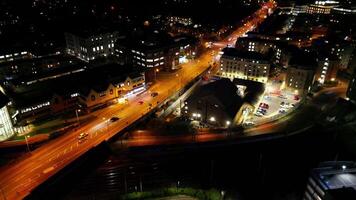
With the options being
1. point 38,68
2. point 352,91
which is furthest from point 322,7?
point 38,68

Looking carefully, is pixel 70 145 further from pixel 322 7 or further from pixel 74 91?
pixel 322 7

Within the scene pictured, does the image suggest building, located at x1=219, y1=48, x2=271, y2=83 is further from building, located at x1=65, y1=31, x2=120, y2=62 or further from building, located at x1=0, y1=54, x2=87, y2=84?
building, located at x1=0, y1=54, x2=87, y2=84

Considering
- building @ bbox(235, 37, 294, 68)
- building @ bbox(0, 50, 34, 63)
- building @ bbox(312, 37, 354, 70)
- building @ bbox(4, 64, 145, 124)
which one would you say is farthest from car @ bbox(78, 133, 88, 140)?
building @ bbox(312, 37, 354, 70)

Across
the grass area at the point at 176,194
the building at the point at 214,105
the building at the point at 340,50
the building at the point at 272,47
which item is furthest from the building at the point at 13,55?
the building at the point at 340,50

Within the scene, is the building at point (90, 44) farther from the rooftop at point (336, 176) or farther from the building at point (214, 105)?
the rooftop at point (336, 176)

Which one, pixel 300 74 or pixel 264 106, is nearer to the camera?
pixel 264 106

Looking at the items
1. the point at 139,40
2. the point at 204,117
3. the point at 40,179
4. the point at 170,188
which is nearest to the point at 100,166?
the point at 40,179
